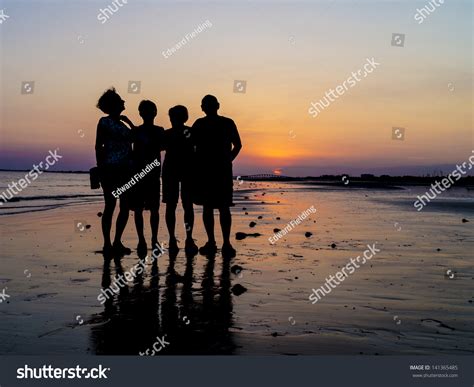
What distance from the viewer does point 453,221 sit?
13953mm

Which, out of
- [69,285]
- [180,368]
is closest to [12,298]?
[69,285]

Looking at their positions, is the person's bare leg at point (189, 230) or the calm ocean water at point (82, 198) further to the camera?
the calm ocean water at point (82, 198)

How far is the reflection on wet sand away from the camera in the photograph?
12.8ft

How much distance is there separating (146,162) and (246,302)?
358 centimetres

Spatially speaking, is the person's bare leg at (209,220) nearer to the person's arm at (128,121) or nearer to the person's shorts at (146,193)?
the person's shorts at (146,193)

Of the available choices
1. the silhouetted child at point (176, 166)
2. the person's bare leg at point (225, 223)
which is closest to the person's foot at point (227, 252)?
the person's bare leg at point (225, 223)

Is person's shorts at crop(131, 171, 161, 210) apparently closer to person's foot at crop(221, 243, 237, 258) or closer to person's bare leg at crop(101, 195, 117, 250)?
person's bare leg at crop(101, 195, 117, 250)

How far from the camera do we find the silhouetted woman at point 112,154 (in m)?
7.71

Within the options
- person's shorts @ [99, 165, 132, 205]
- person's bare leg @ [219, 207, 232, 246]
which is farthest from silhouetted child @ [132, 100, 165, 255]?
person's bare leg @ [219, 207, 232, 246]

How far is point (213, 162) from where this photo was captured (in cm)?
817

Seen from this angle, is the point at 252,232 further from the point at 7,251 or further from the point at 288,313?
the point at 288,313

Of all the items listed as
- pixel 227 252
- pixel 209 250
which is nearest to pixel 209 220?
pixel 209 250

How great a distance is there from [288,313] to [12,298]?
8.84 ft

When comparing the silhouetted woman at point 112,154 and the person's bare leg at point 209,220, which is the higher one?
the silhouetted woman at point 112,154
